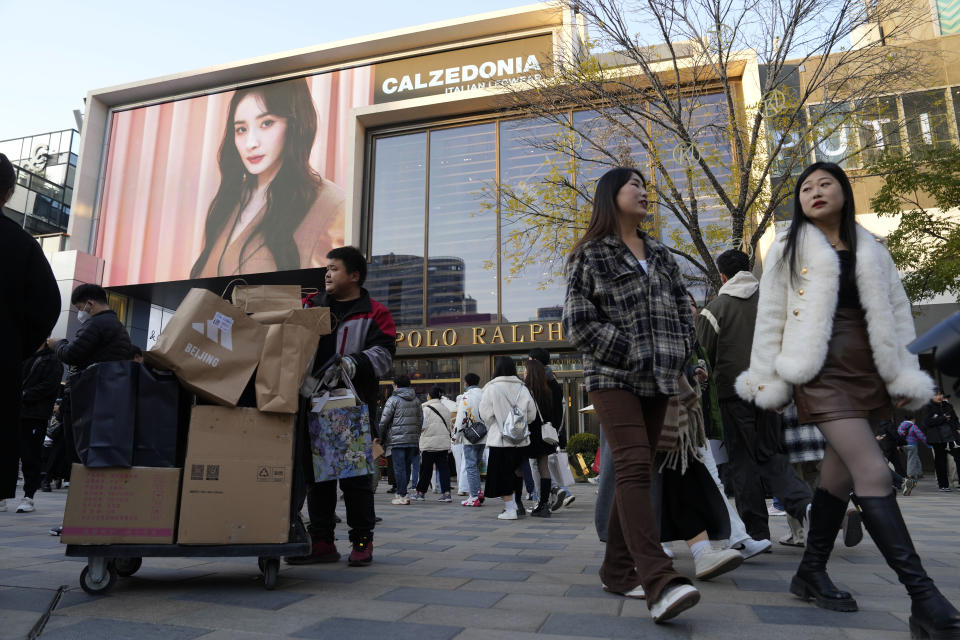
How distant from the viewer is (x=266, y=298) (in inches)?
132

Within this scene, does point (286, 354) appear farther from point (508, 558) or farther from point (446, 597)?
point (508, 558)

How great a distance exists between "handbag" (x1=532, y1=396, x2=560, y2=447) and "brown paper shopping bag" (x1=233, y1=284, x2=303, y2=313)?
475cm

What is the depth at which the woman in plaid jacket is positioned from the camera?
8.37 feet

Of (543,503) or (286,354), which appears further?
(543,503)

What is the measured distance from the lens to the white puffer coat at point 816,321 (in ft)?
7.96

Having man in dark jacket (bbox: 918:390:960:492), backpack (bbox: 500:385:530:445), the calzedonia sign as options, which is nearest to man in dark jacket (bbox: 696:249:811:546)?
backpack (bbox: 500:385:530:445)

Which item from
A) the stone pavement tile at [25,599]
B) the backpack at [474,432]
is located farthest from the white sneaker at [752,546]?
the backpack at [474,432]

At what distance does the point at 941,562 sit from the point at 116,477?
4.62 m

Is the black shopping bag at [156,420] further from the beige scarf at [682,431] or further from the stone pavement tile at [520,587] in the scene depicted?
the beige scarf at [682,431]

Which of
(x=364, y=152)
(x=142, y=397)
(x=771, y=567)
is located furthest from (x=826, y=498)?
(x=364, y=152)

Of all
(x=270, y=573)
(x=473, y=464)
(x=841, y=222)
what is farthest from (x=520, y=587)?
(x=473, y=464)

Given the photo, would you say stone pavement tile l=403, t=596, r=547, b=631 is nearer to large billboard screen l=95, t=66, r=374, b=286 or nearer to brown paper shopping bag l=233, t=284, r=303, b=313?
brown paper shopping bag l=233, t=284, r=303, b=313

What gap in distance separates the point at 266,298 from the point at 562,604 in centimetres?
205

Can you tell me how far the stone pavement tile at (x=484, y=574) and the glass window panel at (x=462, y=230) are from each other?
50.3 ft
